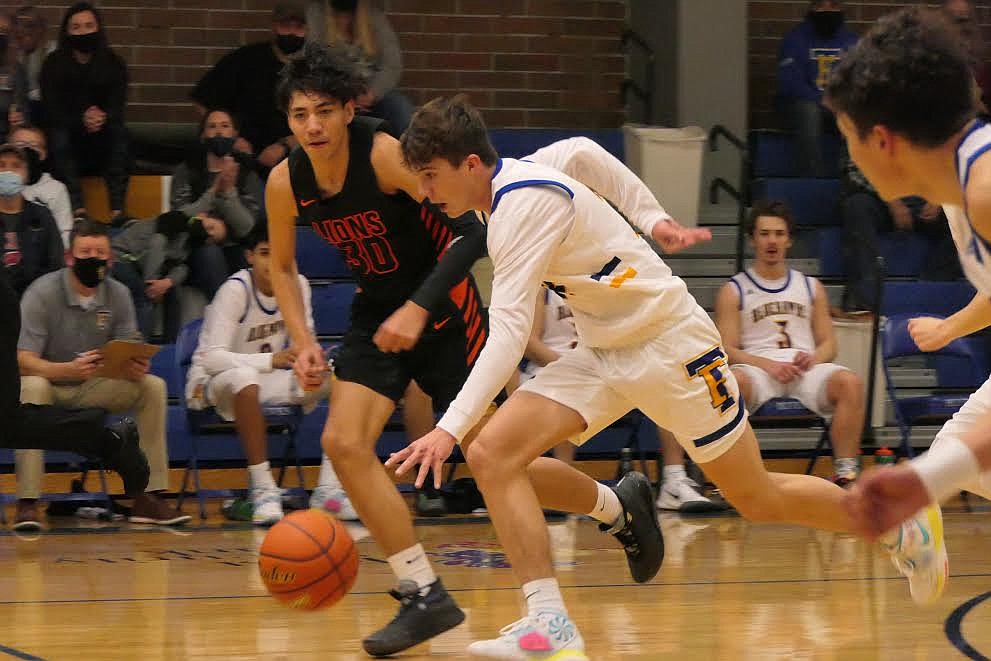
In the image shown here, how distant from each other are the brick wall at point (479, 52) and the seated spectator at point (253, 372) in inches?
127

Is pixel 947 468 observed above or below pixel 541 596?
above

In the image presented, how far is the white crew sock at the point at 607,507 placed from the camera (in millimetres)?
4539

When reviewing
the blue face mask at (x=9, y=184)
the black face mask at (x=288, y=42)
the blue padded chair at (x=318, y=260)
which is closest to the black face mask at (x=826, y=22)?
the black face mask at (x=288, y=42)

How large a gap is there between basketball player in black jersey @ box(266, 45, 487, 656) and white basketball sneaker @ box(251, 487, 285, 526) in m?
2.76

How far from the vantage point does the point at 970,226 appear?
2729mm

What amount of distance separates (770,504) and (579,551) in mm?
2370

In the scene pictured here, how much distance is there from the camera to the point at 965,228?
3.03 metres

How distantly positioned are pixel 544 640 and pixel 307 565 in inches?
29.9

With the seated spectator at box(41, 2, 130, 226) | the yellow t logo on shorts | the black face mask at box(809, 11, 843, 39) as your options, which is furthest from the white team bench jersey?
the black face mask at box(809, 11, 843, 39)

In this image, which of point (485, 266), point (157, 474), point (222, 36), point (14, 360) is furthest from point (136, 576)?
point (222, 36)

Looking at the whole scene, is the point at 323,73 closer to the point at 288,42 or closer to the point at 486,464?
the point at 486,464

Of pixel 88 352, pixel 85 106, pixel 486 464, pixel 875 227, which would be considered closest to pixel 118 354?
pixel 88 352

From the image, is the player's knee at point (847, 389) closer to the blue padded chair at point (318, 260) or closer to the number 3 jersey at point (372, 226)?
the blue padded chair at point (318, 260)

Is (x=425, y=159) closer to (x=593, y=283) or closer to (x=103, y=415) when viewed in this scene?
(x=593, y=283)
